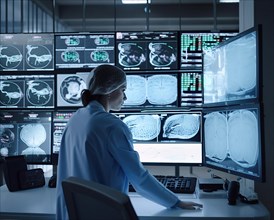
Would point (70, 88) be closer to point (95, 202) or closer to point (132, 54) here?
point (132, 54)

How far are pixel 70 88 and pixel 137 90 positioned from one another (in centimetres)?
41

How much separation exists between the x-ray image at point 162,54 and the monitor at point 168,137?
30cm

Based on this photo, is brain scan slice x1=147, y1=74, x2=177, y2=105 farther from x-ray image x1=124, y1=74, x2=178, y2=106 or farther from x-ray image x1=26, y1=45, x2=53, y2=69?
x-ray image x1=26, y1=45, x2=53, y2=69

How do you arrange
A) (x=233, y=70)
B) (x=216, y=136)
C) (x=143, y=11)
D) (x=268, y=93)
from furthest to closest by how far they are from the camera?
(x=143, y=11)
(x=268, y=93)
(x=216, y=136)
(x=233, y=70)

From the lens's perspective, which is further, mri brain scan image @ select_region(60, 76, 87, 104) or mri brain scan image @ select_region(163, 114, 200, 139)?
mri brain scan image @ select_region(60, 76, 87, 104)

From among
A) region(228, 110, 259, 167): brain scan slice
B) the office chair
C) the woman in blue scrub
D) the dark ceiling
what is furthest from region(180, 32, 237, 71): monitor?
the dark ceiling

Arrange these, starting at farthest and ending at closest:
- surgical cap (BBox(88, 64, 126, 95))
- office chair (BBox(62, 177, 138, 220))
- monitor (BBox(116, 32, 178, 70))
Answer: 1. monitor (BBox(116, 32, 178, 70))
2. surgical cap (BBox(88, 64, 126, 95))
3. office chair (BBox(62, 177, 138, 220))

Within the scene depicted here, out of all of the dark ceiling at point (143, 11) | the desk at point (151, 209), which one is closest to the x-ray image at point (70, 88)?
the desk at point (151, 209)

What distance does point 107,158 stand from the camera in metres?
1.48

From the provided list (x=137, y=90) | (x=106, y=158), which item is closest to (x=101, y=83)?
(x=106, y=158)

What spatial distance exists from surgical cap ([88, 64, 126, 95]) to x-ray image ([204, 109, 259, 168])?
1.79 ft

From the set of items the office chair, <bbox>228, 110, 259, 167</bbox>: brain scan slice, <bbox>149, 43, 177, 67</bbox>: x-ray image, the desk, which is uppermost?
<bbox>149, 43, 177, 67</bbox>: x-ray image

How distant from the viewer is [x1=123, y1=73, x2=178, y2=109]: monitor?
2.11 meters

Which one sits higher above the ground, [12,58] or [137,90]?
[12,58]
